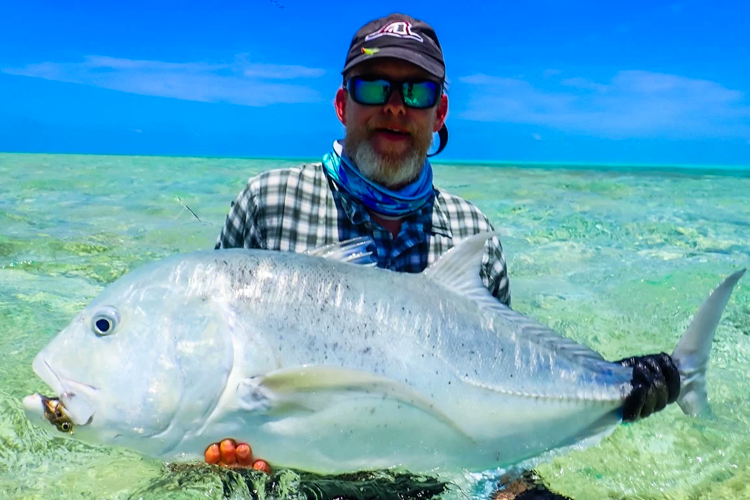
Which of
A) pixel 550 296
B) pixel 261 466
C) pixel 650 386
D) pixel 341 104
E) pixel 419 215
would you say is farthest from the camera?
pixel 550 296

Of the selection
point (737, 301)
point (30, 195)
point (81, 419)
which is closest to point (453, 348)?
point (81, 419)

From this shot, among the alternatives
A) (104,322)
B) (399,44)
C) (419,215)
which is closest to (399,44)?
(399,44)

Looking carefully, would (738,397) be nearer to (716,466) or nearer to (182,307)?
(716,466)

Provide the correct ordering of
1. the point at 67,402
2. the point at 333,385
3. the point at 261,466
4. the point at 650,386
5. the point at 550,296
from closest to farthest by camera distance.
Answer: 1. the point at 67,402
2. the point at 333,385
3. the point at 261,466
4. the point at 650,386
5. the point at 550,296

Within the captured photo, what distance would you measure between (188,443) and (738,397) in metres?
3.04

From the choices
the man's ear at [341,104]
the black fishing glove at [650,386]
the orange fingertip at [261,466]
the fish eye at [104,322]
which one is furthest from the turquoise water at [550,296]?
the man's ear at [341,104]

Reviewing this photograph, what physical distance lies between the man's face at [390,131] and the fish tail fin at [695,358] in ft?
4.35

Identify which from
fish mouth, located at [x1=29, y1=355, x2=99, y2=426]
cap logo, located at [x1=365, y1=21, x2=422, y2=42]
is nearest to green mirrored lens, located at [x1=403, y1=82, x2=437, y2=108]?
cap logo, located at [x1=365, y1=21, x2=422, y2=42]

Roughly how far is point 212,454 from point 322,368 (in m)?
0.40

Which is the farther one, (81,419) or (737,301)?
(737,301)

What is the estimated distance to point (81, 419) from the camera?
5.08 ft

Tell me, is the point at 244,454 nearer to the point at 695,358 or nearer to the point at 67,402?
the point at 67,402

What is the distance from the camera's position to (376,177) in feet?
9.23

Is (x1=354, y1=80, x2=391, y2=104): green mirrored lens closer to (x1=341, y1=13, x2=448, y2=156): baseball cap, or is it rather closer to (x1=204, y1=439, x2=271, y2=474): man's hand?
(x1=341, y1=13, x2=448, y2=156): baseball cap
